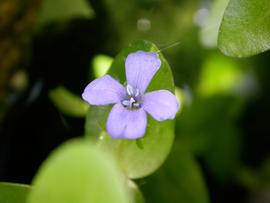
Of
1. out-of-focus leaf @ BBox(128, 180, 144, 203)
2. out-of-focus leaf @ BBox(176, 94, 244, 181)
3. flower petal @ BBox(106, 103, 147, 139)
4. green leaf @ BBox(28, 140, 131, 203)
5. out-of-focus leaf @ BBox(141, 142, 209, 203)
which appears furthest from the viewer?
out-of-focus leaf @ BBox(176, 94, 244, 181)

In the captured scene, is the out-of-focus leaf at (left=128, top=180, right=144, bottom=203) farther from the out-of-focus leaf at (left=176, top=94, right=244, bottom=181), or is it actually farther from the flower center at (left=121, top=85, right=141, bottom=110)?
the out-of-focus leaf at (left=176, top=94, right=244, bottom=181)

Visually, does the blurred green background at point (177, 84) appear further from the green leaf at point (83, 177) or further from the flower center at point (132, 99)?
the green leaf at point (83, 177)

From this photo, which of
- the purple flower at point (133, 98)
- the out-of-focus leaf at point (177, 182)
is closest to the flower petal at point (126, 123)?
the purple flower at point (133, 98)

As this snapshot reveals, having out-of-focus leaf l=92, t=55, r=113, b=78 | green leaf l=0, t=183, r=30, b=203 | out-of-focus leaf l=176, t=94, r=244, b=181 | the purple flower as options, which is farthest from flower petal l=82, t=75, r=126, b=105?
out-of-focus leaf l=176, t=94, r=244, b=181

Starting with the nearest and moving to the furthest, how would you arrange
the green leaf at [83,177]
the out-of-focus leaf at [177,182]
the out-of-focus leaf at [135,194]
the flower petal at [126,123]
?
the green leaf at [83,177] < the flower petal at [126,123] < the out-of-focus leaf at [135,194] < the out-of-focus leaf at [177,182]

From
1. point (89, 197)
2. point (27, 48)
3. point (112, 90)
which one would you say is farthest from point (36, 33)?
point (89, 197)

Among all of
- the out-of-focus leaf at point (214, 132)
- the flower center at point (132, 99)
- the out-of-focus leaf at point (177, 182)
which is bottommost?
the out-of-focus leaf at point (214, 132)

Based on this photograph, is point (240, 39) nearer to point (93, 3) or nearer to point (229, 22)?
point (229, 22)

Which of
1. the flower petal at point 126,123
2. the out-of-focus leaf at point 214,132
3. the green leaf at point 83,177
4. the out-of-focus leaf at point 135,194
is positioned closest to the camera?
the green leaf at point 83,177
